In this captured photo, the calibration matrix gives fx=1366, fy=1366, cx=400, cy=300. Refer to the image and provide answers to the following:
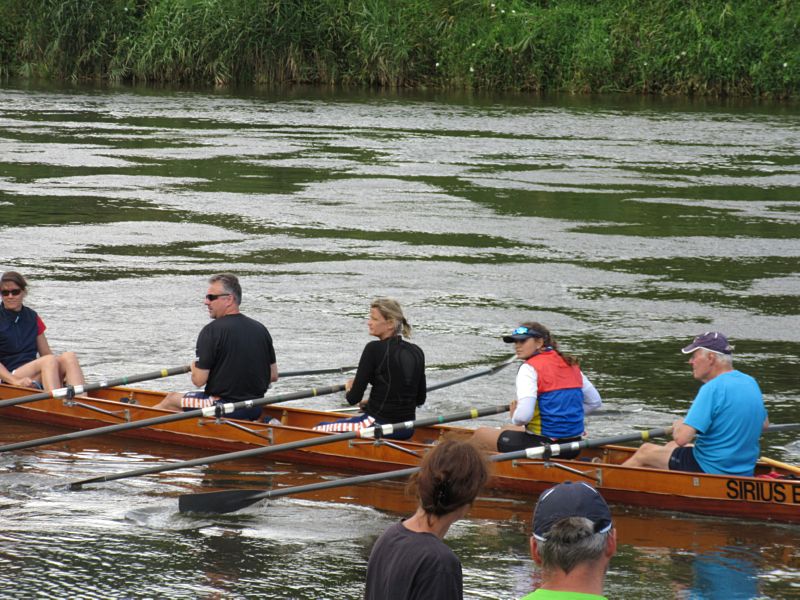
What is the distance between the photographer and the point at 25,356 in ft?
39.0

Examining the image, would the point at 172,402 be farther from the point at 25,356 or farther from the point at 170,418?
the point at 25,356

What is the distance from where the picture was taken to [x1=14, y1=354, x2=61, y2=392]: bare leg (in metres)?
11.6

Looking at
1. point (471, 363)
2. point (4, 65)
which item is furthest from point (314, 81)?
point (471, 363)

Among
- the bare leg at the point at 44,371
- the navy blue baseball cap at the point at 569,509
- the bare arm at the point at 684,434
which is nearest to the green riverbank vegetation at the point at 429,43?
the bare leg at the point at 44,371

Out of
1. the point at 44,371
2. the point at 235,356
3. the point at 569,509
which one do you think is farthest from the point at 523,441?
the point at 569,509

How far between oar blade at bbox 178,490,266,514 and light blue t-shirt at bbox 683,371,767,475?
2993 millimetres

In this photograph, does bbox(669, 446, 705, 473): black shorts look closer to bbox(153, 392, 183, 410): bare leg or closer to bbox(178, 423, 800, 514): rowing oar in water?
bbox(178, 423, 800, 514): rowing oar in water

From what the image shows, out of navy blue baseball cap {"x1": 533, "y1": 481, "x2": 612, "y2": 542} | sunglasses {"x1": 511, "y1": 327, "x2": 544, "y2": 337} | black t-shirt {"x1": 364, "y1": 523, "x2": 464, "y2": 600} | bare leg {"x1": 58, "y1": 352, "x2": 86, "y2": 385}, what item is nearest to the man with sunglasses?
bare leg {"x1": 58, "y1": 352, "x2": 86, "y2": 385}

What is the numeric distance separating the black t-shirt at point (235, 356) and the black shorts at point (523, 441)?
2.03m

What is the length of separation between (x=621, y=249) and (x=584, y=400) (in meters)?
10.6

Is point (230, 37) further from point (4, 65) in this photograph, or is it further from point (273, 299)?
point (273, 299)

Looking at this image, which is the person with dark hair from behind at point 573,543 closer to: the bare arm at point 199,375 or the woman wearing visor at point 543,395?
the woman wearing visor at point 543,395

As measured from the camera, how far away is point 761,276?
18297 mm

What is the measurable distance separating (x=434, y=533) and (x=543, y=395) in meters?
4.84
